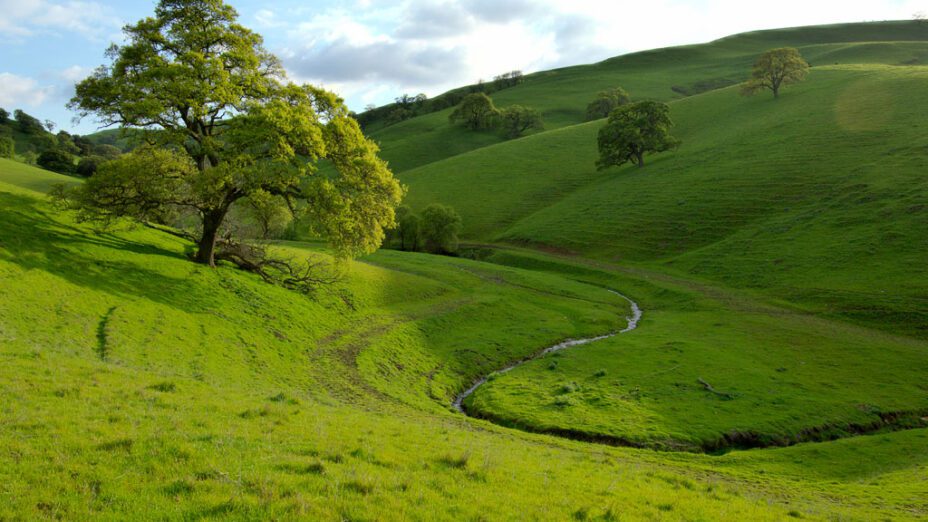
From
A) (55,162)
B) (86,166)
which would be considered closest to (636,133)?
(86,166)

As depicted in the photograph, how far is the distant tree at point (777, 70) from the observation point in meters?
117

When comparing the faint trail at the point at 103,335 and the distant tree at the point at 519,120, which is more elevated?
the distant tree at the point at 519,120

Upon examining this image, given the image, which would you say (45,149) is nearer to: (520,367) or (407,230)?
(407,230)

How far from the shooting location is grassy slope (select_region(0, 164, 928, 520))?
912cm

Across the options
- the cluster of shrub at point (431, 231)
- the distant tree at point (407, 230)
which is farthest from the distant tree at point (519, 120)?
the cluster of shrub at point (431, 231)

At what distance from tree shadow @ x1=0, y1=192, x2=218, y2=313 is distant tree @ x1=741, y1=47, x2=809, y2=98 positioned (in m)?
Answer: 132

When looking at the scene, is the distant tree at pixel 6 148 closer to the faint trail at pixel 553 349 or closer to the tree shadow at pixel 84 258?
the tree shadow at pixel 84 258

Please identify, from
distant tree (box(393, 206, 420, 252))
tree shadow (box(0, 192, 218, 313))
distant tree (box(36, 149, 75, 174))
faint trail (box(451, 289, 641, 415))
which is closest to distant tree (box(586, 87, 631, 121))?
distant tree (box(393, 206, 420, 252))

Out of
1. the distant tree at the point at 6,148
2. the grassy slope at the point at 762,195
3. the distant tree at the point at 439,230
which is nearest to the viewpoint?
the grassy slope at the point at 762,195

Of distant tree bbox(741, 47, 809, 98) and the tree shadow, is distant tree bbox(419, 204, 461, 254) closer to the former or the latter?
the tree shadow

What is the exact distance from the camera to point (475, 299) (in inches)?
2060

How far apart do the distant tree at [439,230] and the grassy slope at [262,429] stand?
4162 centimetres

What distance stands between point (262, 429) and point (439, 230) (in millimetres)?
71692

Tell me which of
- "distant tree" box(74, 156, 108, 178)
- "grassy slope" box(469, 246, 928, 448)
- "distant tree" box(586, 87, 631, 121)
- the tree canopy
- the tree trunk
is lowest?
"grassy slope" box(469, 246, 928, 448)
